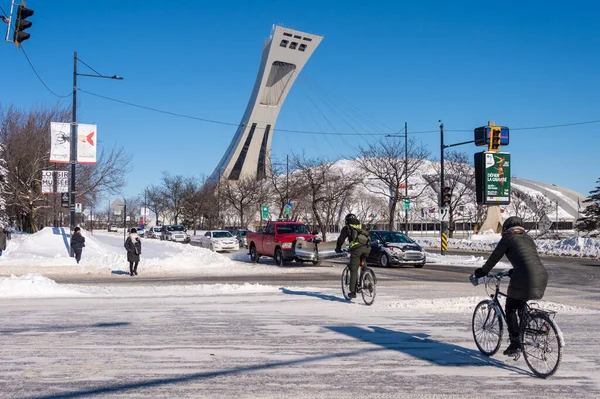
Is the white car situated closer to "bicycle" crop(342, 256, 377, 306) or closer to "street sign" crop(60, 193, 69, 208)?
"street sign" crop(60, 193, 69, 208)

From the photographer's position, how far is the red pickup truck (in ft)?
86.3

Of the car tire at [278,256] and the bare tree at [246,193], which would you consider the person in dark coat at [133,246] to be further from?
the bare tree at [246,193]

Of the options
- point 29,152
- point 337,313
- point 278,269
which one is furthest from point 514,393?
point 29,152

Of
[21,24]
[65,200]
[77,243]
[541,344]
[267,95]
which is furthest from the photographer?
[267,95]

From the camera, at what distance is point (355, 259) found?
12.6 m

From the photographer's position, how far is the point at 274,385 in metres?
6.21

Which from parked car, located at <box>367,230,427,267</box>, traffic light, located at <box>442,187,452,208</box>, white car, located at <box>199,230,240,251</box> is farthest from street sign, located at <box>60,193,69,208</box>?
traffic light, located at <box>442,187,452,208</box>

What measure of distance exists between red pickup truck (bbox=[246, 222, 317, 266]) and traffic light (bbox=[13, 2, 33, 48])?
1509 centimetres

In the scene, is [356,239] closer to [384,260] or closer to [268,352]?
[268,352]

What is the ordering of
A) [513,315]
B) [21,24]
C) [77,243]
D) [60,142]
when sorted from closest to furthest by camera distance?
[513,315] → [21,24] → [60,142] → [77,243]

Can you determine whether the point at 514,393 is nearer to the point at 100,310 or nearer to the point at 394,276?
the point at 100,310

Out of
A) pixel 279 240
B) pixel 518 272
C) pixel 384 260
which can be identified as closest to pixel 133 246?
pixel 279 240

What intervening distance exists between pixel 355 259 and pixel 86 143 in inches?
652

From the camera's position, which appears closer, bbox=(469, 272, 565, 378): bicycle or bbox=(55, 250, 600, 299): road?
bbox=(469, 272, 565, 378): bicycle
